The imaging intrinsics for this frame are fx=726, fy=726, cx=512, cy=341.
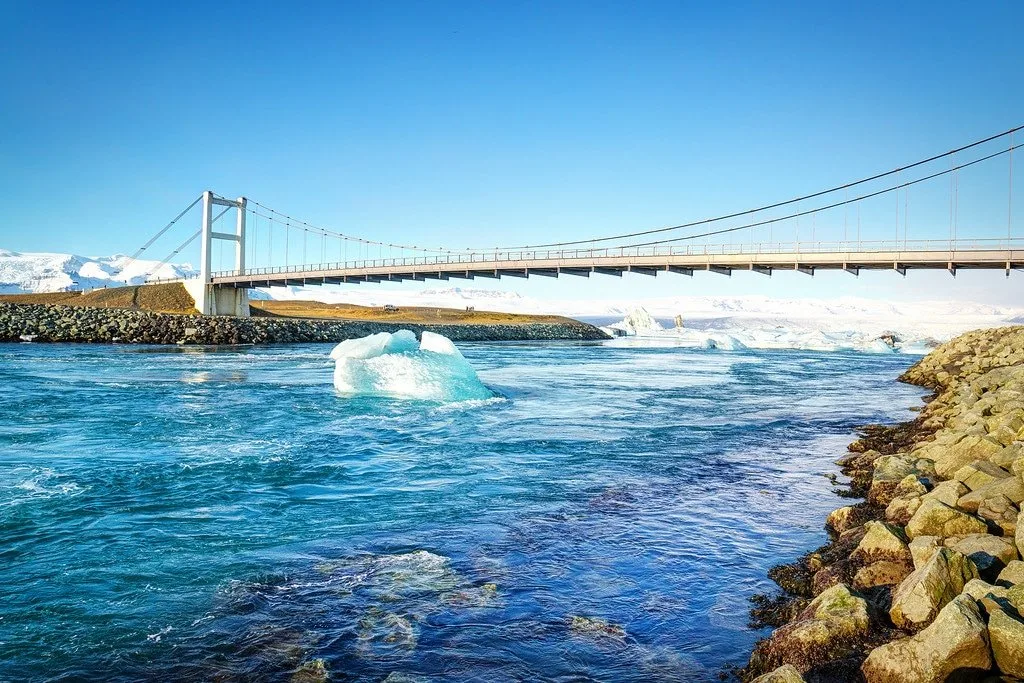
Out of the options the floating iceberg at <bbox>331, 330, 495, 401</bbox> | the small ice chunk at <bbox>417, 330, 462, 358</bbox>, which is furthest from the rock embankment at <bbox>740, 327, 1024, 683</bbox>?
the small ice chunk at <bbox>417, 330, 462, 358</bbox>

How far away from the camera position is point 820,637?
3.73 metres

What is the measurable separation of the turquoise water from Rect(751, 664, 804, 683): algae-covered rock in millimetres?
523

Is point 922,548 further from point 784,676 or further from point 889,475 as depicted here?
point 889,475

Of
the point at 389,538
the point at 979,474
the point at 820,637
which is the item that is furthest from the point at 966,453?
the point at 389,538

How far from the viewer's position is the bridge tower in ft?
184

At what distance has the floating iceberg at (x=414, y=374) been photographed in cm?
1599

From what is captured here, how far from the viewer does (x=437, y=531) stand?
6152 mm

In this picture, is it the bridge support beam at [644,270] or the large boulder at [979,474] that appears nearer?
the large boulder at [979,474]

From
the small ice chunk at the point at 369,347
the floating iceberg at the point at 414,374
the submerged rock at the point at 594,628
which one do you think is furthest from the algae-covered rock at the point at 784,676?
the small ice chunk at the point at 369,347

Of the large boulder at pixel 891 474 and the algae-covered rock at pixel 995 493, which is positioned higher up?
the algae-covered rock at pixel 995 493

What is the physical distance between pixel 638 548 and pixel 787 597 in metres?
1.30

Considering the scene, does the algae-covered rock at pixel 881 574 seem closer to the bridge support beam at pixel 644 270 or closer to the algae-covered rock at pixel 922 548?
the algae-covered rock at pixel 922 548

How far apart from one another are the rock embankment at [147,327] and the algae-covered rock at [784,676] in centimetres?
3973

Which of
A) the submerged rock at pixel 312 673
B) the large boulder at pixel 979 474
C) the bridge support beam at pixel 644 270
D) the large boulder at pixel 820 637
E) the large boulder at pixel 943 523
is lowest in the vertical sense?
the submerged rock at pixel 312 673
